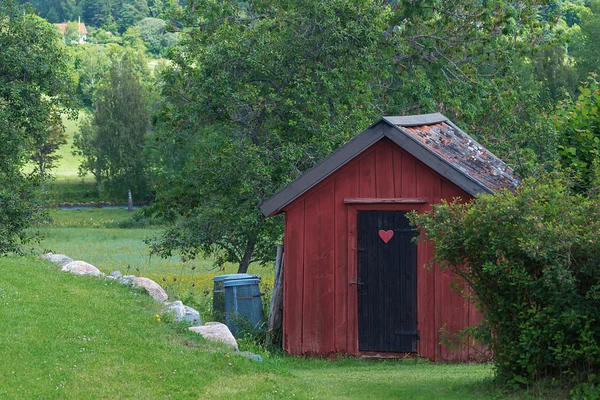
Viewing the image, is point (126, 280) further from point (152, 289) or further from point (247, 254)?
point (247, 254)

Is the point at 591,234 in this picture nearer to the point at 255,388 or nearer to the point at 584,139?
the point at 255,388

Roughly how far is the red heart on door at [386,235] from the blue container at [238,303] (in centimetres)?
286

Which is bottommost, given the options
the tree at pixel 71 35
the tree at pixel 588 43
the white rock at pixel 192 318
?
the white rock at pixel 192 318

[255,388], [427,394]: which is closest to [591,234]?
[427,394]

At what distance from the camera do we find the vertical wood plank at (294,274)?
14.0 m

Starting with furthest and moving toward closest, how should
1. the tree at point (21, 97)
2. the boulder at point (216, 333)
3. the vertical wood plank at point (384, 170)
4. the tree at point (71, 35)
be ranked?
the tree at point (71, 35)
the tree at point (21, 97)
the vertical wood plank at point (384, 170)
the boulder at point (216, 333)

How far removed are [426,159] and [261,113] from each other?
705cm

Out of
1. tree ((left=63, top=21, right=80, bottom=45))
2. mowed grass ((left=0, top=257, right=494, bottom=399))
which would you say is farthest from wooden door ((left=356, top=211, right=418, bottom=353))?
tree ((left=63, top=21, right=80, bottom=45))

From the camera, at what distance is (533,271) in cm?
894

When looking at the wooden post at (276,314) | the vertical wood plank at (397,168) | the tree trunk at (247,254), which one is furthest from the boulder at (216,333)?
the tree trunk at (247,254)

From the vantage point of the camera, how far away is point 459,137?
1489 cm

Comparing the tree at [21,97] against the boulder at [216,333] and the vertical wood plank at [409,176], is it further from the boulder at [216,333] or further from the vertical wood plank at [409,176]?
the vertical wood plank at [409,176]

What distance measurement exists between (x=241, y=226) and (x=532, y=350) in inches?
388

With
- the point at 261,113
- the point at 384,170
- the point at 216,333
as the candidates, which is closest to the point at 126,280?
the point at 216,333
